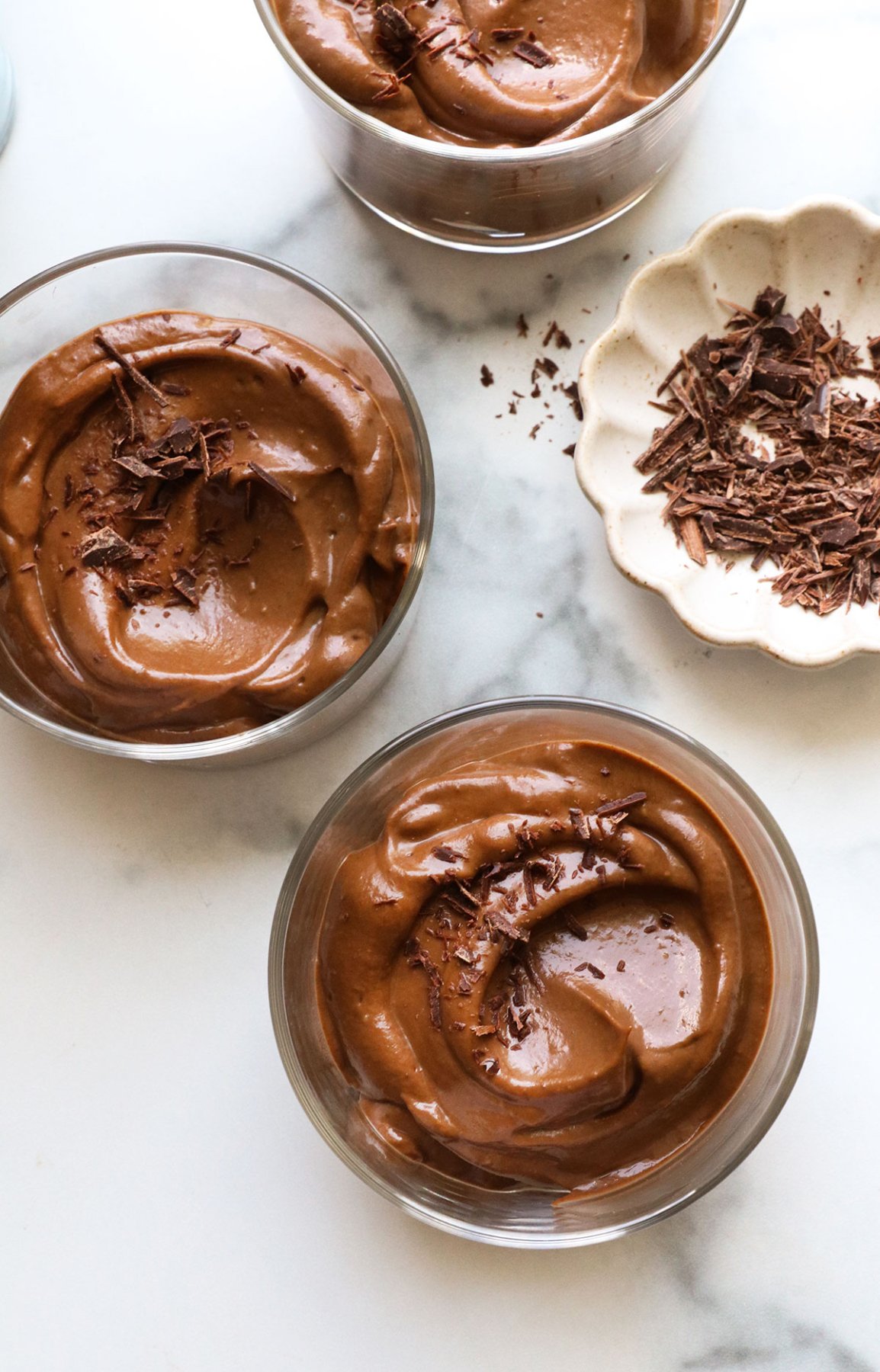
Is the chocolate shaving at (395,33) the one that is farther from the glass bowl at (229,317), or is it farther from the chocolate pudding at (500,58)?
the glass bowl at (229,317)

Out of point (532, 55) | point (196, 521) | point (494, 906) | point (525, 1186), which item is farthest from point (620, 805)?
point (532, 55)

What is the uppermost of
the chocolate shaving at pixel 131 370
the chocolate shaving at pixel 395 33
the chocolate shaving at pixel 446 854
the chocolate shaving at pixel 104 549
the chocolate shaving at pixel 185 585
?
the chocolate shaving at pixel 395 33

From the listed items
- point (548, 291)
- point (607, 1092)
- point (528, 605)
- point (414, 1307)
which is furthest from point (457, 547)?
point (414, 1307)

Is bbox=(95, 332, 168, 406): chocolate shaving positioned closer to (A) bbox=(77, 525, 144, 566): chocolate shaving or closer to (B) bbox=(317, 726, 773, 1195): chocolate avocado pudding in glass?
(A) bbox=(77, 525, 144, 566): chocolate shaving

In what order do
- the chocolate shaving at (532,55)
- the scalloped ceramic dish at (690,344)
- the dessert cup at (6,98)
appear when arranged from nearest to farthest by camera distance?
the chocolate shaving at (532,55) < the scalloped ceramic dish at (690,344) < the dessert cup at (6,98)

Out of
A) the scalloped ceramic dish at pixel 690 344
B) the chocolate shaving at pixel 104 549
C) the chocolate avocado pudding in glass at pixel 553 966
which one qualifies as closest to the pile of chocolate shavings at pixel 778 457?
the scalloped ceramic dish at pixel 690 344

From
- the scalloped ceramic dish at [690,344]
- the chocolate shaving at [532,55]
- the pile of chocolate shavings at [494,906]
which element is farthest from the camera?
the scalloped ceramic dish at [690,344]
